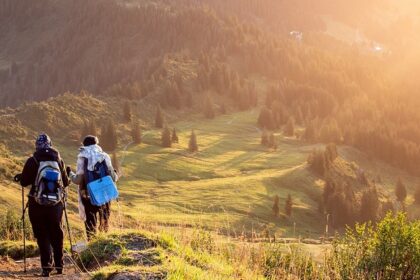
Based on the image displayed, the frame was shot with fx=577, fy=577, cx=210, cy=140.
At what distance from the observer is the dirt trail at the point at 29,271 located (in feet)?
43.6

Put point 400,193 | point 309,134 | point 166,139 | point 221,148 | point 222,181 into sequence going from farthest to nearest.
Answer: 1. point 309,134
2. point 221,148
3. point 400,193
4. point 166,139
5. point 222,181

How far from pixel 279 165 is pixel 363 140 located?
3781 centimetres

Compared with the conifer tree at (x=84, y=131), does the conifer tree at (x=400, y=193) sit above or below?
below

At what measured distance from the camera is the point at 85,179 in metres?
15.7

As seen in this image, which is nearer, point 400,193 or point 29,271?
point 29,271

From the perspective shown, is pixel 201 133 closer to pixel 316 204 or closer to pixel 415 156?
pixel 316 204

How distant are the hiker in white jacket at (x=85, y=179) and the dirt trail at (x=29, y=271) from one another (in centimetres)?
130

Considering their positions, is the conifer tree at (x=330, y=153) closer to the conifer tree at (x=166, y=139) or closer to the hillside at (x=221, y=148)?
the hillside at (x=221, y=148)

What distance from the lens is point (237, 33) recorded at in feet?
616

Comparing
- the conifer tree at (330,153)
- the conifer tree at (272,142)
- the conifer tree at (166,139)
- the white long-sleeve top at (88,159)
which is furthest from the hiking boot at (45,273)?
the conifer tree at (272,142)

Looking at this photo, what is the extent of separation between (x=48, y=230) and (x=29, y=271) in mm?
1463

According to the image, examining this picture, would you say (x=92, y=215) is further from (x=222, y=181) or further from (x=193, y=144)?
(x=193, y=144)

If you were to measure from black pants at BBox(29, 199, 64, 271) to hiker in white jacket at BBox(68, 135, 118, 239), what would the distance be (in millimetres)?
1495

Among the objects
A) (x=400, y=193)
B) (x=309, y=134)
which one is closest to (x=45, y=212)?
(x=400, y=193)
